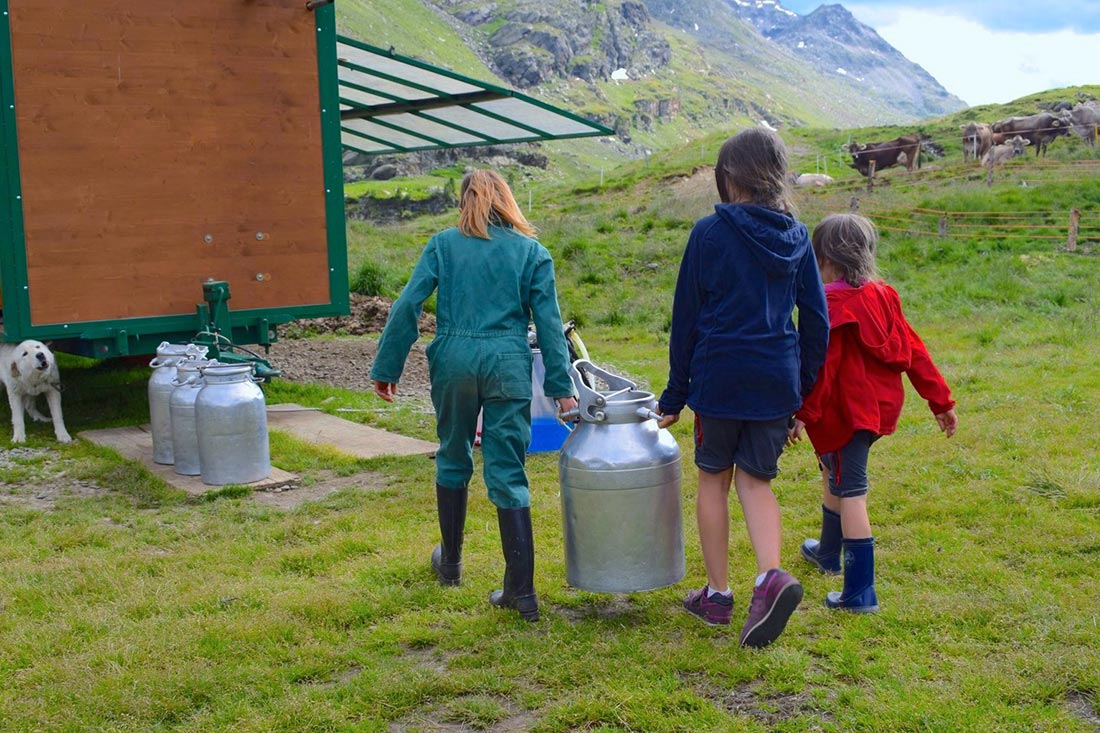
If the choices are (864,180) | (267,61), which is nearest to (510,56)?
(864,180)

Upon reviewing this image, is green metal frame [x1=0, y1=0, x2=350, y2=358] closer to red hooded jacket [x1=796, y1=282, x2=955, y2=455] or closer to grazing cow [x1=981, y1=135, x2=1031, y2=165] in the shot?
red hooded jacket [x1=796, y1=282, x2=955, y2=455]

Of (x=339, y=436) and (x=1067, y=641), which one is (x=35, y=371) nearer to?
(x=339, y=436)

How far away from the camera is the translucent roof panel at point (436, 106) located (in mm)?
11016

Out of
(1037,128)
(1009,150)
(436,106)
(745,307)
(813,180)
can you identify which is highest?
(1037,128)

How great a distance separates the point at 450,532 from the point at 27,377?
5686mm

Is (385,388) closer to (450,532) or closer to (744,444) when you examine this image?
(450,532)

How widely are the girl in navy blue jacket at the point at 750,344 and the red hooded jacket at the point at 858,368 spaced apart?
0.77 feet

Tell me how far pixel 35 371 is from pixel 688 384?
669cm

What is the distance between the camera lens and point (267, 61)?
9227 mm

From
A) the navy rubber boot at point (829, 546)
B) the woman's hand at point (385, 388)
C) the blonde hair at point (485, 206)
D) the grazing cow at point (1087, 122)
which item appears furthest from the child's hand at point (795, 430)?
the grazing cow at point (1087, 122)

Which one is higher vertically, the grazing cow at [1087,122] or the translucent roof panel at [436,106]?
the grazing cow at [1087,122]

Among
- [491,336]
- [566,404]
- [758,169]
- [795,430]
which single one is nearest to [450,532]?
[566,404]

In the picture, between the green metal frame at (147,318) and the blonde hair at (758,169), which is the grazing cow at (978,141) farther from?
the blonde hair at (758,169)

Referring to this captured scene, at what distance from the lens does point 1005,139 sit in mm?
30219
